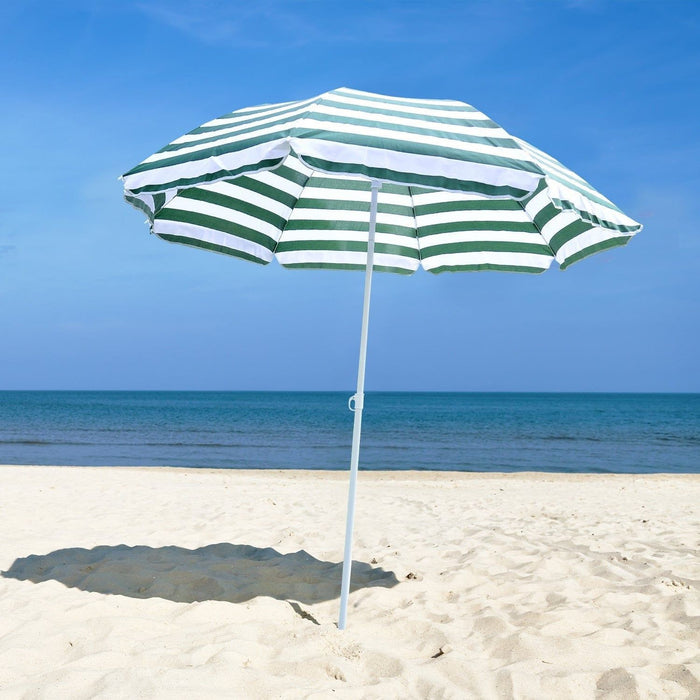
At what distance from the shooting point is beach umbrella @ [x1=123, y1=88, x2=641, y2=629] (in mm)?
2709

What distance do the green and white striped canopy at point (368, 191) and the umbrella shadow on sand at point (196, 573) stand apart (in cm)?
212

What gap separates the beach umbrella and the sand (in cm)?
56

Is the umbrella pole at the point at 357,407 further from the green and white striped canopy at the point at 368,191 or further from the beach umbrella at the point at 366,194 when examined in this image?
the green and white striped canopy at the point at 368,191

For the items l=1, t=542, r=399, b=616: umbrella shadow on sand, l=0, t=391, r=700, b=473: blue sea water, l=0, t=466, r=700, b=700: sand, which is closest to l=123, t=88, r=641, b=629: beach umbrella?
l=0, t=466, r=700, b=700: sand

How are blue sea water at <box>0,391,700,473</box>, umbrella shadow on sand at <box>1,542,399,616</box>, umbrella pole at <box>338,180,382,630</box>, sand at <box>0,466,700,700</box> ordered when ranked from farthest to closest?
blue sea water at <box>0,391,700,473</box> → umbrella shadow on sand at <box>1,542,399,616</box> → umbrella pole at <box>338,180,382,630</box> → sand at <box>0,466,700,700</box>

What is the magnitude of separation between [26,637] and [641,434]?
33.3m

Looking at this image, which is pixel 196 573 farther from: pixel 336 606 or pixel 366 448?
pixel 366 448

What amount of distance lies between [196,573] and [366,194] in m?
2.74

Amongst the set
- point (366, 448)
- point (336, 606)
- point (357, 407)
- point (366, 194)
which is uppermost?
point (366, 194)

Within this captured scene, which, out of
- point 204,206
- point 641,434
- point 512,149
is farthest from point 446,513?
point 641,434

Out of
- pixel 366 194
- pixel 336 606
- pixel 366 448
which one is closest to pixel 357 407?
pixel 336 606

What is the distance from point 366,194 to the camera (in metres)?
4.36

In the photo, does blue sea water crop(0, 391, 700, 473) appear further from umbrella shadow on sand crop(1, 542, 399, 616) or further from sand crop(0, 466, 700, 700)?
umbrella shadow on sand crop(1, 542, 399, 616)

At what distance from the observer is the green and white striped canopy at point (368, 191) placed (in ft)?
8.87
